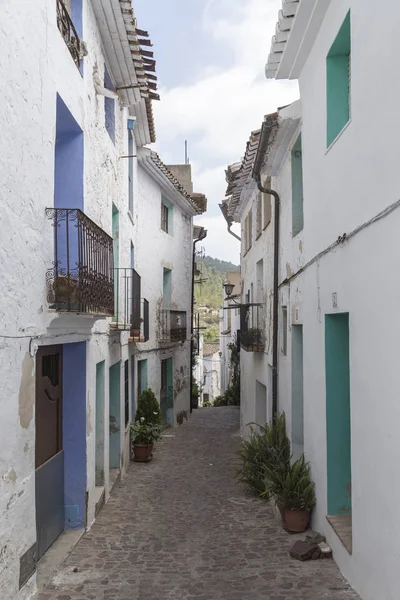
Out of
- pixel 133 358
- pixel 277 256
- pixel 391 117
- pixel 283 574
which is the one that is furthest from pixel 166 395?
pixel 391 117

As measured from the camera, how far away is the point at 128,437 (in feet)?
39.4

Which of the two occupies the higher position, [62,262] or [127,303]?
[62,262]

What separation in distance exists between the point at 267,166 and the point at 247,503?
20.1 ft

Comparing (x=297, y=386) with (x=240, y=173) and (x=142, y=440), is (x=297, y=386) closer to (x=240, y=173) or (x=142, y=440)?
(x=142, y=440)

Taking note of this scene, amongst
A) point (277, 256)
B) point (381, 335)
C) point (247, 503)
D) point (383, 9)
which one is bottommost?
point (247, 503)

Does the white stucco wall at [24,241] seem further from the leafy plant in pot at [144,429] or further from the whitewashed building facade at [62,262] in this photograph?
the leafy plant in pot at [144,429]

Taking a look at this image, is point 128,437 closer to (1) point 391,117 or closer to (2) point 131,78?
(2) point 131,78

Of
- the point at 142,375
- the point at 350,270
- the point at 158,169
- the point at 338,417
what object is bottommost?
the point at 142,375

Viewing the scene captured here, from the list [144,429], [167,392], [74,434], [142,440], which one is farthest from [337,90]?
[167,392]

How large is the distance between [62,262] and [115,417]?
4810 millimetres

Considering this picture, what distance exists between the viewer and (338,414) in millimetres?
6410

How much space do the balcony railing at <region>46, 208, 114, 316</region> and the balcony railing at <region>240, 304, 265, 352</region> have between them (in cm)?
549

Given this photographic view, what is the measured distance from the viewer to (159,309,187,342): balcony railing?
54.3 feet

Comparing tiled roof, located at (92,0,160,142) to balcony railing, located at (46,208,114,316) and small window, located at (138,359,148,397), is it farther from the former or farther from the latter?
small window, located at (138,359,148,397)
